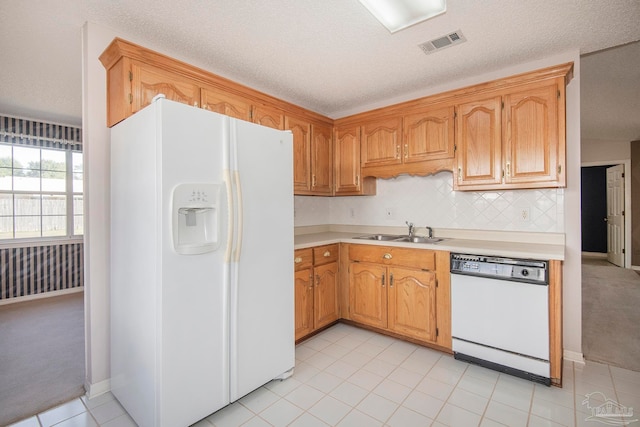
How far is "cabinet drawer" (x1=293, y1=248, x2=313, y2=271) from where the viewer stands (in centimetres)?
272

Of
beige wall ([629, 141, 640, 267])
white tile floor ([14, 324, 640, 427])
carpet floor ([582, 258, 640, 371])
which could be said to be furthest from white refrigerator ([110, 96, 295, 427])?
beige wall ([629, 141, 640, 267])

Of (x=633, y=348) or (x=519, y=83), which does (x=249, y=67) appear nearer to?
(x=519, y=83)

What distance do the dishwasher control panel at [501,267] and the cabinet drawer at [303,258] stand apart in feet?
3.96

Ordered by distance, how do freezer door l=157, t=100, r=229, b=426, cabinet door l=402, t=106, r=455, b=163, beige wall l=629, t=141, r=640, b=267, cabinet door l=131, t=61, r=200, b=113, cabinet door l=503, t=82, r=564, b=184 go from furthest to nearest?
beige wall l=629, t=141, r=640, b=267 < cabinet door l=402, t=106, r=455, b=163 < cabinet door l=503, t=82, r=564, b=184 < cabinet door l=131, t=61, r=200, b=113 < freezer door l=157, t=100, r=229, b=426

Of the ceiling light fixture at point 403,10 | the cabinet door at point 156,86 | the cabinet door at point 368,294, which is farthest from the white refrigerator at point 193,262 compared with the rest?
the cabinet door at point 368,294

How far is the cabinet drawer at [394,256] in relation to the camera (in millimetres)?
2641

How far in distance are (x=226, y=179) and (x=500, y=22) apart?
6.65 feet

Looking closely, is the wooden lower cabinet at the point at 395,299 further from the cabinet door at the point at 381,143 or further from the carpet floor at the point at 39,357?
the carpet floor at the point at 39,357

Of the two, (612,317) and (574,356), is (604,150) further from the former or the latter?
(574,356)

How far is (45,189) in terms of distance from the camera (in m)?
4.56

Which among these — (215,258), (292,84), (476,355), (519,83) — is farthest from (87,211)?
(519,83)

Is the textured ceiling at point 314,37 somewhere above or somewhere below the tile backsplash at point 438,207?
above

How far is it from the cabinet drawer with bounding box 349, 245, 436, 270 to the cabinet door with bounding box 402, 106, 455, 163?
35.9 inches

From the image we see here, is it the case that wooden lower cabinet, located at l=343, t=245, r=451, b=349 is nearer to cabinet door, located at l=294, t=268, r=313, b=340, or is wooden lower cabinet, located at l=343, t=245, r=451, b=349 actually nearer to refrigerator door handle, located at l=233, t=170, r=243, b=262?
cabinet door, located at l=294, t=268, r=313, b=340
